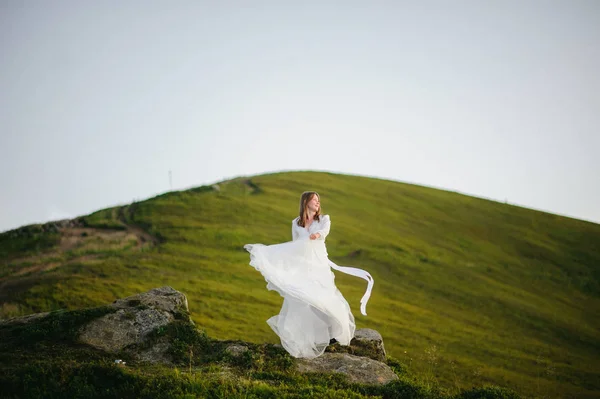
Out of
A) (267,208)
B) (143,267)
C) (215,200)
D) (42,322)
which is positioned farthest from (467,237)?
(42,322)

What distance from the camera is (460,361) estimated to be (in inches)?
991

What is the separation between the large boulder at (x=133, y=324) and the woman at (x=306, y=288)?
3094 mm

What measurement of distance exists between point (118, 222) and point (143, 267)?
14830 millimetres

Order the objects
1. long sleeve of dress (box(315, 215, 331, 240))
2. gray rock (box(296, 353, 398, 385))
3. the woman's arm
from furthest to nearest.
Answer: long sleeve of dress (box(315, 215, 331, 240)) → the woman's arm → gray rock (box(296, 353, 398, 385))

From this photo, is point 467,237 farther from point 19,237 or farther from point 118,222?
point 19,237

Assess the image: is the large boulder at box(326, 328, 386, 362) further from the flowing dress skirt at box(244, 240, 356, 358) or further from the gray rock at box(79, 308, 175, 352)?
the gray rock at box(79, 308, 175, 352)

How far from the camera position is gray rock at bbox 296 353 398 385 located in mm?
10172

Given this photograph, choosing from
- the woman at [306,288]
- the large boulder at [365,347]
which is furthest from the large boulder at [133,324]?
the large boulder at [365,347]

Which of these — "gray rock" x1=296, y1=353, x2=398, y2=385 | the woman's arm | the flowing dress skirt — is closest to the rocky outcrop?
"gray rock" x1=296, y1=353, x2=398, y2=385

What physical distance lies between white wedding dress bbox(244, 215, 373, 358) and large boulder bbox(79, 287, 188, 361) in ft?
10.3

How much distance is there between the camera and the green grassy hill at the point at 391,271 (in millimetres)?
25531

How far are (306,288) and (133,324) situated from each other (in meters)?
4.77

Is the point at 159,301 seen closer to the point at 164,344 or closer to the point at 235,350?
the point at 164,344

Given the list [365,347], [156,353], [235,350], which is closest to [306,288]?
[235,350]
